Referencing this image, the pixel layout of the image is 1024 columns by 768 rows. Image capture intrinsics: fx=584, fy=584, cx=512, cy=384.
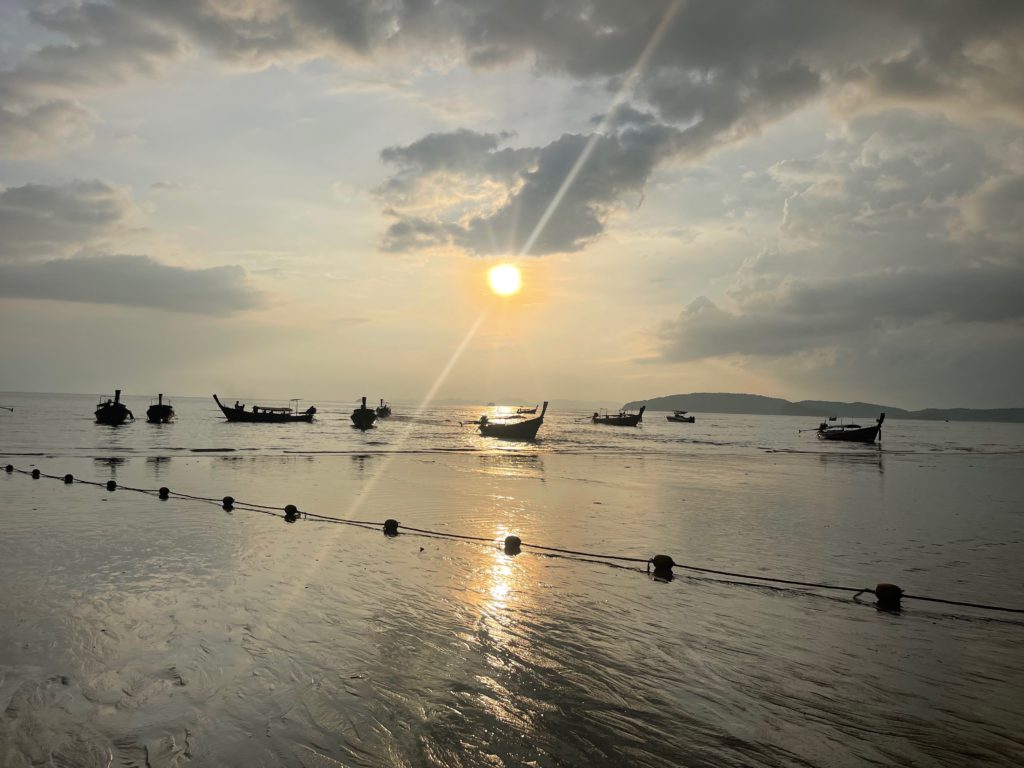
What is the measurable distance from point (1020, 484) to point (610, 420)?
350 ft

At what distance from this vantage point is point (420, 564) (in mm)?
12023

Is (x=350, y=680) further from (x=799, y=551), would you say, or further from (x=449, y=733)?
(x=799, y=551)

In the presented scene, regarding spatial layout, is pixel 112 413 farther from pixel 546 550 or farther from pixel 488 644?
pixel 488 644

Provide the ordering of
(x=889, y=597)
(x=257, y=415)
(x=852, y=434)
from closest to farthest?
(x=889, y=597)
(x=852, y=434)
(x=257, y=415)

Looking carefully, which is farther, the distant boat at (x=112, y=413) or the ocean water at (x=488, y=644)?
the distant boat at (x=112, y=413)

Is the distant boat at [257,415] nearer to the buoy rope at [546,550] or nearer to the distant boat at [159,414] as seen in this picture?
the distant boat at [159,414]

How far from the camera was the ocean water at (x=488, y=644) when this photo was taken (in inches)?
207

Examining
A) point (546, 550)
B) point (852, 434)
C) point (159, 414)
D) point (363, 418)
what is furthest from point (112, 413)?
point (852, 434)

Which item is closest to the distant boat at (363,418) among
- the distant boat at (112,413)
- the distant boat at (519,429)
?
the distant boat at (519,429)

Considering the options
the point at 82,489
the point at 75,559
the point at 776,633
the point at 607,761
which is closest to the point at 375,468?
the point at 82,489

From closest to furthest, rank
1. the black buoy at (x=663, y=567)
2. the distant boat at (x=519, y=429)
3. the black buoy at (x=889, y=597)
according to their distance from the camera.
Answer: the black buoy at (x=889, y=597)
the black buoy at (x=663, y=567)
the distant boat at (x=519, y=429)

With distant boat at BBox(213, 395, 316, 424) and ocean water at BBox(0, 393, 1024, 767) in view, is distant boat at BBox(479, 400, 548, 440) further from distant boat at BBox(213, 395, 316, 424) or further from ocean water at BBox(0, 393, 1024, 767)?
ocean water at BBox(0, 393, 1024, 767)

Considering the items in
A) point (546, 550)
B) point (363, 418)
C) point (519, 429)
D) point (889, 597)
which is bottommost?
point (546, 550)

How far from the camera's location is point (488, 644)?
7.56 metres
